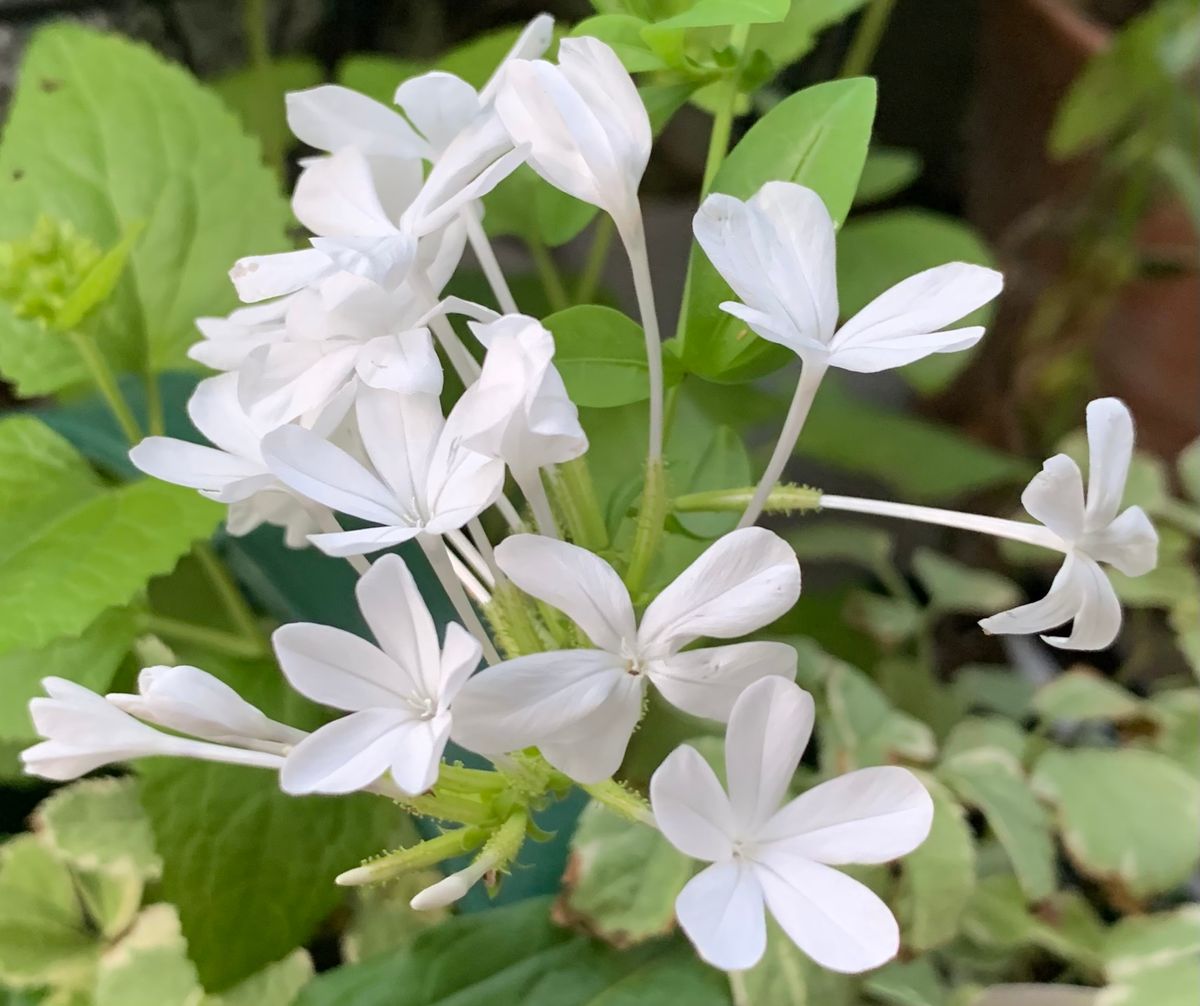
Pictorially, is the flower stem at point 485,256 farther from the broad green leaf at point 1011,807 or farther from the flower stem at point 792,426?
the broad green leaf at point 1011,807

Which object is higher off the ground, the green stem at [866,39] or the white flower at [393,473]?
the white flower at [393,473]

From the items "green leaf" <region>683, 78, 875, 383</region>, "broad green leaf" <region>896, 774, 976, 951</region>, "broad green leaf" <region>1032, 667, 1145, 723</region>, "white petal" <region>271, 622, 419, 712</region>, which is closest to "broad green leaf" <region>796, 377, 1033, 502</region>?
"broad green leaf" <region>1032, 667, 1145, 723</region>

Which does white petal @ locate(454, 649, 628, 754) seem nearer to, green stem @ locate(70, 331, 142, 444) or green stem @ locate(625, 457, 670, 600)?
green stem @ locate(625, 457, 670, 600)

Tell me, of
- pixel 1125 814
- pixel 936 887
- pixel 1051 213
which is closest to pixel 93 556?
pixel 936 887

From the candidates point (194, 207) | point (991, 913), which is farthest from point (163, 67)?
point (991, 913)

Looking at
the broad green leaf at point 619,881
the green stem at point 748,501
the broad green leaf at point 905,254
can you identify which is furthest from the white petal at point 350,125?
the broad green leaf at point 905,254

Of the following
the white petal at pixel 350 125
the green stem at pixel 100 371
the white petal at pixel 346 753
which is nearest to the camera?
the white petal at pixel 346 753
